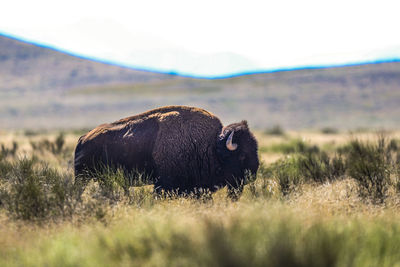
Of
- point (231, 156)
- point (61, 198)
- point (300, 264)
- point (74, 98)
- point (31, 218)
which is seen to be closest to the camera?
point (300, 264)

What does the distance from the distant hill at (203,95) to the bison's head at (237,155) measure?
56.3 meters

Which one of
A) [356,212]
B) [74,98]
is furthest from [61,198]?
[74,98]

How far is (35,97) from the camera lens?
86.4m

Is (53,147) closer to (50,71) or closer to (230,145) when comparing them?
(230,145)

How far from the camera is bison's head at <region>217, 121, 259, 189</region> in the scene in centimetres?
752

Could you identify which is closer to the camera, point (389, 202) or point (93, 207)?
point (93, 207)

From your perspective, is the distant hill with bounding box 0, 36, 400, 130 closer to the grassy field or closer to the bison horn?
the bison horn

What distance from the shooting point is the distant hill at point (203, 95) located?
226 feet

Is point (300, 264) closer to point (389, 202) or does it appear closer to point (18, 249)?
point (18, 249)

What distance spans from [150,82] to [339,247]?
101 m

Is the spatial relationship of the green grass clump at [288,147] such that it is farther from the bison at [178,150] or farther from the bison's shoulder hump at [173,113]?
the bison at [178,150]

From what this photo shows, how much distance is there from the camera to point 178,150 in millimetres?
7648

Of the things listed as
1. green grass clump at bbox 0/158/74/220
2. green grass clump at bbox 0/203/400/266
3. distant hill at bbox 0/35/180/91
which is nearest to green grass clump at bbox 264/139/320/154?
green grass clump at bbox 0/158/74/220

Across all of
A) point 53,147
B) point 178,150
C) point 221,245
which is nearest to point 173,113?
point 178,150
